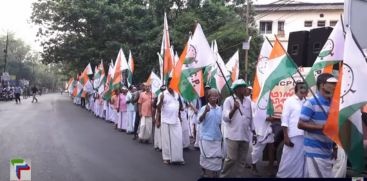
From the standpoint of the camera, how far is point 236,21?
30.1 meters

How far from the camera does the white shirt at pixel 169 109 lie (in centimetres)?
958

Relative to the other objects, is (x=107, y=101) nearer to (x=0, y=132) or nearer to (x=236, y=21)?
(x=0, y=132)

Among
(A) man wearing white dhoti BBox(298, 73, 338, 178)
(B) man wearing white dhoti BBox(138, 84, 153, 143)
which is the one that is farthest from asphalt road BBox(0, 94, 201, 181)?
(A) man wearing white dhoti BBox(298, 73, 338, 178)

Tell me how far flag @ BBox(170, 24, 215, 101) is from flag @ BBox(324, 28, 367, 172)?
399cm

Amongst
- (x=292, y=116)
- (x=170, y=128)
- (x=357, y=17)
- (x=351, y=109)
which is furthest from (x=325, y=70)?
(x=170, y=128)

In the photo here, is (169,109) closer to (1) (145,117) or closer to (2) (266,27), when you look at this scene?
(1) (145,117)

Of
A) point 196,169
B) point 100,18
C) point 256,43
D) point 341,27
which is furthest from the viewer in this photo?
point 100,18

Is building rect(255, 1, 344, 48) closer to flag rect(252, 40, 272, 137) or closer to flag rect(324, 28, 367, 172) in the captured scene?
flag rect(252, 40, 272, 137)

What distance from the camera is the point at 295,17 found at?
43.2m

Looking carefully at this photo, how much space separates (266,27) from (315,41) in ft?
111

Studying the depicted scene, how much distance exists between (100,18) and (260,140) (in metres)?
26.5

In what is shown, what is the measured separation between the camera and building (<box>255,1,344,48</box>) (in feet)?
138

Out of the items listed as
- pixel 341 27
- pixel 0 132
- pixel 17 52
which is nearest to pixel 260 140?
pixel 341 27

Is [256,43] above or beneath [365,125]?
above
